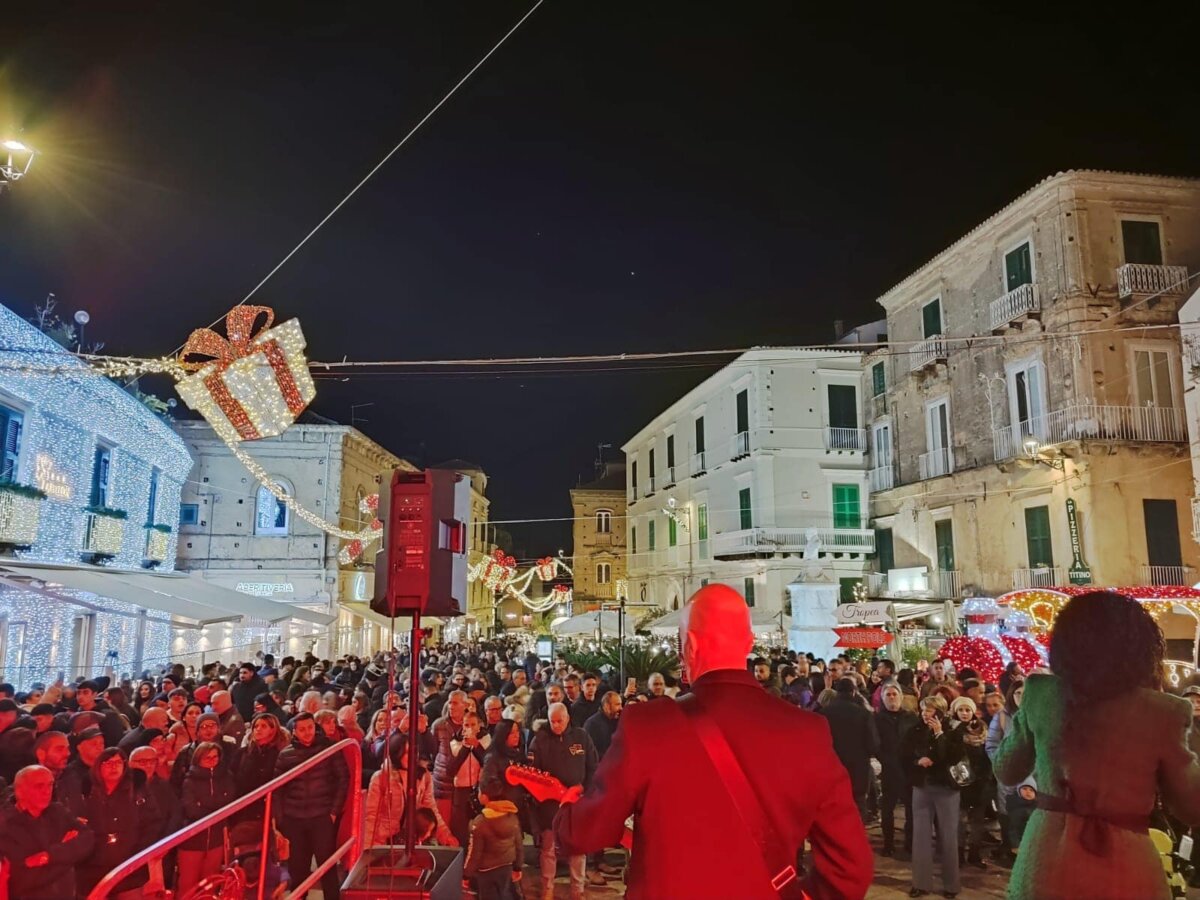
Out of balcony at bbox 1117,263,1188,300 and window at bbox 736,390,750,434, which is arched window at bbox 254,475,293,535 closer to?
window at bbox 736,390,750,434

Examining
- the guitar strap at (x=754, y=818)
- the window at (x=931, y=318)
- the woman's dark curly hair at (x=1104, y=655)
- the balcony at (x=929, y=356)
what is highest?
the window at (x=931, y=318)

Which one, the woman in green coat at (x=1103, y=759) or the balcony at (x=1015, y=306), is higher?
the balcony at (x=1015, y=306)

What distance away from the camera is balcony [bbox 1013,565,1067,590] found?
19734 mm

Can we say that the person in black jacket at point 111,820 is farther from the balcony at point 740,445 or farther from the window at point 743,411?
the window at point 743,411

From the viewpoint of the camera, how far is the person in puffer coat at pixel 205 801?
19.4 feet

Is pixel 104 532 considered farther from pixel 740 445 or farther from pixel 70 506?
pixel 740 445

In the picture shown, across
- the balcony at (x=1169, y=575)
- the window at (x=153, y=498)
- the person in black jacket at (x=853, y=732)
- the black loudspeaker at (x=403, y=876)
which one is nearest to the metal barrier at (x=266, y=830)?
the black loudspeaker at (x=403, y=876)

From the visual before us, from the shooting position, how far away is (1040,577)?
2033 cm

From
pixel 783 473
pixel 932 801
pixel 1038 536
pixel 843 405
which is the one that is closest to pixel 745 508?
pixel 783 473

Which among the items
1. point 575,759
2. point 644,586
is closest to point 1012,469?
point 575,759

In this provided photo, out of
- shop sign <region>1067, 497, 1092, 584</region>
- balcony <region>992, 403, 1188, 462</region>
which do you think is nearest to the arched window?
balcony <region>992, 403, 1188, 462</region>

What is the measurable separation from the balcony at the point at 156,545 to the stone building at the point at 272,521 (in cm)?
971

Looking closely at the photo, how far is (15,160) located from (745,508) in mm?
26731

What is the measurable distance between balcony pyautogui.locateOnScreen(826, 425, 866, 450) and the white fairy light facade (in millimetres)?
22306
